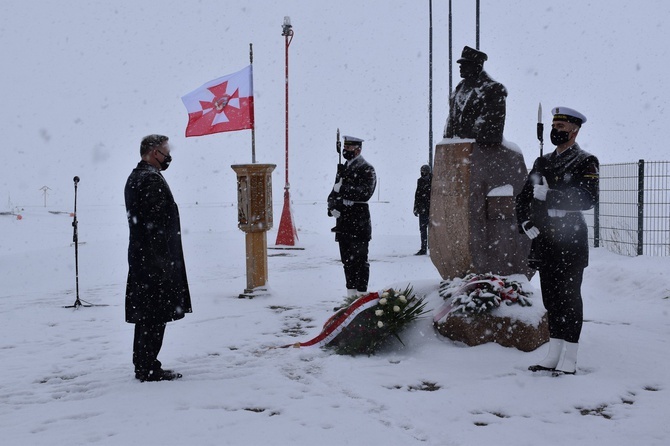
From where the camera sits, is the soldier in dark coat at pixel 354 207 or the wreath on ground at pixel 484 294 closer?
the wreath on ground at pixel 484 294

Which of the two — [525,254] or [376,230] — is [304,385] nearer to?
[525,254]

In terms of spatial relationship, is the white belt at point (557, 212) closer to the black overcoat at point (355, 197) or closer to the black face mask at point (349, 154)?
the black overcoat at point (355, 197)

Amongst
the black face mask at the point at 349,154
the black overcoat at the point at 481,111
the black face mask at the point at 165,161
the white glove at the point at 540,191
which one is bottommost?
the white glove at the point at 540,191

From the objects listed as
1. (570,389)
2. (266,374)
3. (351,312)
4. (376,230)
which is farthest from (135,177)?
(376,230)

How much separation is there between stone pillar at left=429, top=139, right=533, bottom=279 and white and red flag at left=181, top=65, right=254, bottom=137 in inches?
216

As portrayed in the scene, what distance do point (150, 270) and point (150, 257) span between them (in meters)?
0.10

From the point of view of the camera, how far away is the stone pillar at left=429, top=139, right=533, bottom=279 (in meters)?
5.38

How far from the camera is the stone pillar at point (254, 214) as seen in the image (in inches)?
314

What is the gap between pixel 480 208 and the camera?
5398mm

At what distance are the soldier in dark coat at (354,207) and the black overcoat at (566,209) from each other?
8.63 ft

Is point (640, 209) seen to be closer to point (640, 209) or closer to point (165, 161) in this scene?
point (640, 209)

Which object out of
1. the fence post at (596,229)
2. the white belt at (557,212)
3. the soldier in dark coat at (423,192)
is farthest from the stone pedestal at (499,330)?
the fence post at (596,229)

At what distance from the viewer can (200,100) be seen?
400 inches

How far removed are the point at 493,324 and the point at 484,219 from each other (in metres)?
1.07
